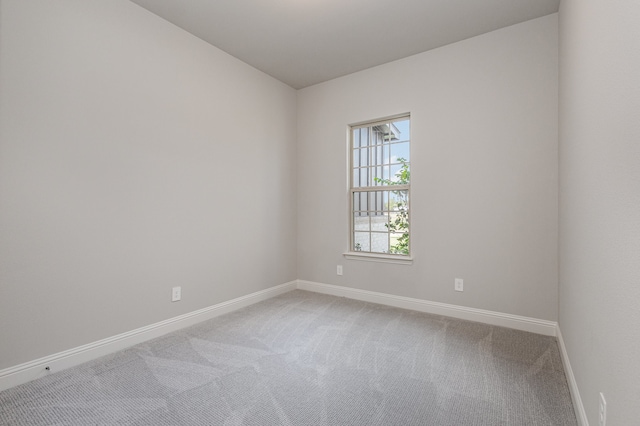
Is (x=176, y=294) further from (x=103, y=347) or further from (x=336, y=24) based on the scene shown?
(x=336, y=24)

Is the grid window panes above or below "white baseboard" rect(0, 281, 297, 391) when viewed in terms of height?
above

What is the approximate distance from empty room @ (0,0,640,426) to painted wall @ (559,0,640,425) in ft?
0.05

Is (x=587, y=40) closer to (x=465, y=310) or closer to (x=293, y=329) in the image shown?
(x=465, y=310)

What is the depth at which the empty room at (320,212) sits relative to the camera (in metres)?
1.56

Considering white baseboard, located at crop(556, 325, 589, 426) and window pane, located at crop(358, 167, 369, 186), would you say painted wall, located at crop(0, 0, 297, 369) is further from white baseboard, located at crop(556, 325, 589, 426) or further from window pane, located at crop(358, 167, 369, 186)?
white baseboard, located at crop(556, 325, 589, 426)

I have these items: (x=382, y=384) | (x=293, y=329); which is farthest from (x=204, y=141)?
(x=382, y=384)

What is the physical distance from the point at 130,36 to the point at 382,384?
125 inches

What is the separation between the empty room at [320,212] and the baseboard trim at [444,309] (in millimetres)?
19

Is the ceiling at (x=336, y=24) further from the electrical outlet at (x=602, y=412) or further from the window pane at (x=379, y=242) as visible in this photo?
the electrical outlet at (x=602, y=412)

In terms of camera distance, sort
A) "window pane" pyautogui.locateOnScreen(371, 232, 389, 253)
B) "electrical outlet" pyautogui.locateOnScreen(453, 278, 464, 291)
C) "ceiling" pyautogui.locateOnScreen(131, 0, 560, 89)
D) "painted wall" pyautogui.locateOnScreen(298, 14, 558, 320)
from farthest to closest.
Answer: "window pane" pyautogui.locateOnScreen(371, 232, 389, 253) < "electrical outlet" pyautogui.locateOnScreen(453, 278, 464, 291) < "painted wall" pyautogui.locateOnScreen(298, 14, 558, 320) < "ceiling" pyautogui.locateOnScreen(131, 0, 560, 89)

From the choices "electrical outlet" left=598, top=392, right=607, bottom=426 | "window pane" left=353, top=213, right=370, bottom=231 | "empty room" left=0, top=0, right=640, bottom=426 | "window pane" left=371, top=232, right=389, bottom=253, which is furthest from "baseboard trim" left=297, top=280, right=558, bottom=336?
"electrical outlet" left=598, top=392, right=607, bottom=426

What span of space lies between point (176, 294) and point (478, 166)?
3.08 meters

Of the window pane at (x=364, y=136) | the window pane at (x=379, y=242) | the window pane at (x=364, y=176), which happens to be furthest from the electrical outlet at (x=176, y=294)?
the window pane at (x=364, y=136)

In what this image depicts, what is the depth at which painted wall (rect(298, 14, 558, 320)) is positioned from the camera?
261 cm
